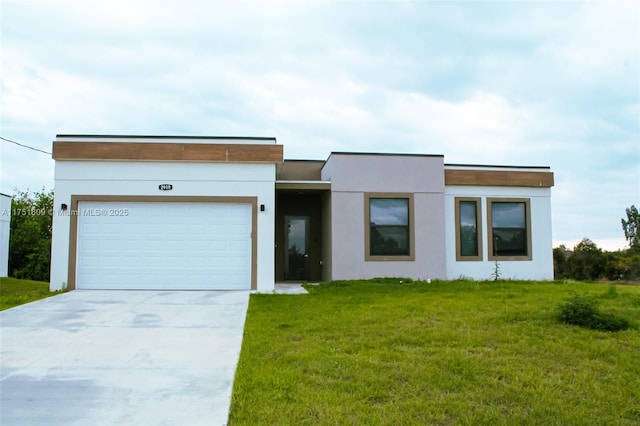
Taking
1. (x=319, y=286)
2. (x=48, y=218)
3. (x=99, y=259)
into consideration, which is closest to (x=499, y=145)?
(x=319, y=286)

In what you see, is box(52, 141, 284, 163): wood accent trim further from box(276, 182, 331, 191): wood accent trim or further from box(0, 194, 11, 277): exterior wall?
box(0, 194, 11, 277): exterior wall

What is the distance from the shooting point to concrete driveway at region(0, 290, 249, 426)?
397cm

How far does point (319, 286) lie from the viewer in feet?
41.0

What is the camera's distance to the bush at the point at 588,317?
20.4ft

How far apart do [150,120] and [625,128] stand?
14293 millimetres

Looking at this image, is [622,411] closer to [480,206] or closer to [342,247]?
[342,247]

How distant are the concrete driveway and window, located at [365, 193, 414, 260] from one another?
558 centimetres

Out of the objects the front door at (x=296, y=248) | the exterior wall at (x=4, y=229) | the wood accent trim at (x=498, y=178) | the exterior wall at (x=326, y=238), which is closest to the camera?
the exterior wall at (x=326, y=238)

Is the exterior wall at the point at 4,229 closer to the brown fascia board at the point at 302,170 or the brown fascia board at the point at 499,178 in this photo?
the brown fascia board at the point at 302,170

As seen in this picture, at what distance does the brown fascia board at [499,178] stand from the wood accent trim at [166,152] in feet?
19.0

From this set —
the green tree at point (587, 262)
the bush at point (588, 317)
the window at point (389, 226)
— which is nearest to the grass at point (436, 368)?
the bush at point (588, 317)

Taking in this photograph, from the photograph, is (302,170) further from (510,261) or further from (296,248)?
(510,261)

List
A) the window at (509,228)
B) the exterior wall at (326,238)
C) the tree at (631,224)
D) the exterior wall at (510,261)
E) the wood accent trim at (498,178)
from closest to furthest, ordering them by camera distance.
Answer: the exterior wall at (326,238) < the exterior wall at (510,261) < the wood accent trim at (498,178) < the window at (509,228) < the tree at (631,224)

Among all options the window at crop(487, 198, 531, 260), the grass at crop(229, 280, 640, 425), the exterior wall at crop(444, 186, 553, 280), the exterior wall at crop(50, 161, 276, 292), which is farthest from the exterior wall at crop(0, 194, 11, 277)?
the window at crop(487, 198, 531, 260)
